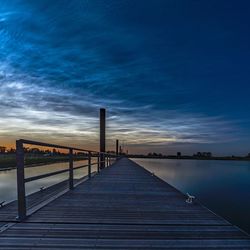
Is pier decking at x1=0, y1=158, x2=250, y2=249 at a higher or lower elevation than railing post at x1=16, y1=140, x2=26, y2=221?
lower

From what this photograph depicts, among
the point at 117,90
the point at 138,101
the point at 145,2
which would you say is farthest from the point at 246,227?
the point at 138,101

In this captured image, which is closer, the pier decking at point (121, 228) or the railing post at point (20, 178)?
the pier decking at point (121, 228)

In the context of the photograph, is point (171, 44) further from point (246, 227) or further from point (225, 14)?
point (246, 227)

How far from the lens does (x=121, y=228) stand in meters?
3.52

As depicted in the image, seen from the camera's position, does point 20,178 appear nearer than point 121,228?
No

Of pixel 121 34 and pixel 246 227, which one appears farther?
pixel 121 34

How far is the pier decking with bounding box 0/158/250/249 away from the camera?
2961 millimetres

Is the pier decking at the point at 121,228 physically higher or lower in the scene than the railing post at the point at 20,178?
lower

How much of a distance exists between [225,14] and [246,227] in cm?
752

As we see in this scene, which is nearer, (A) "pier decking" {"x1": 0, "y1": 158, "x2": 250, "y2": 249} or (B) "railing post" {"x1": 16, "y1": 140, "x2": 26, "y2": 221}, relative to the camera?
(A) "pier decking" {"x1": 0, "y1": 158, "x2": 250, "y2": 249}

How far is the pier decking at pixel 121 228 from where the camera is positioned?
2961 millimetres

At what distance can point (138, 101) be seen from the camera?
22.3 metres

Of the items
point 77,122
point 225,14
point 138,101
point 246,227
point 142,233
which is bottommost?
point 246,227

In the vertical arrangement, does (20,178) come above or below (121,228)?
above
